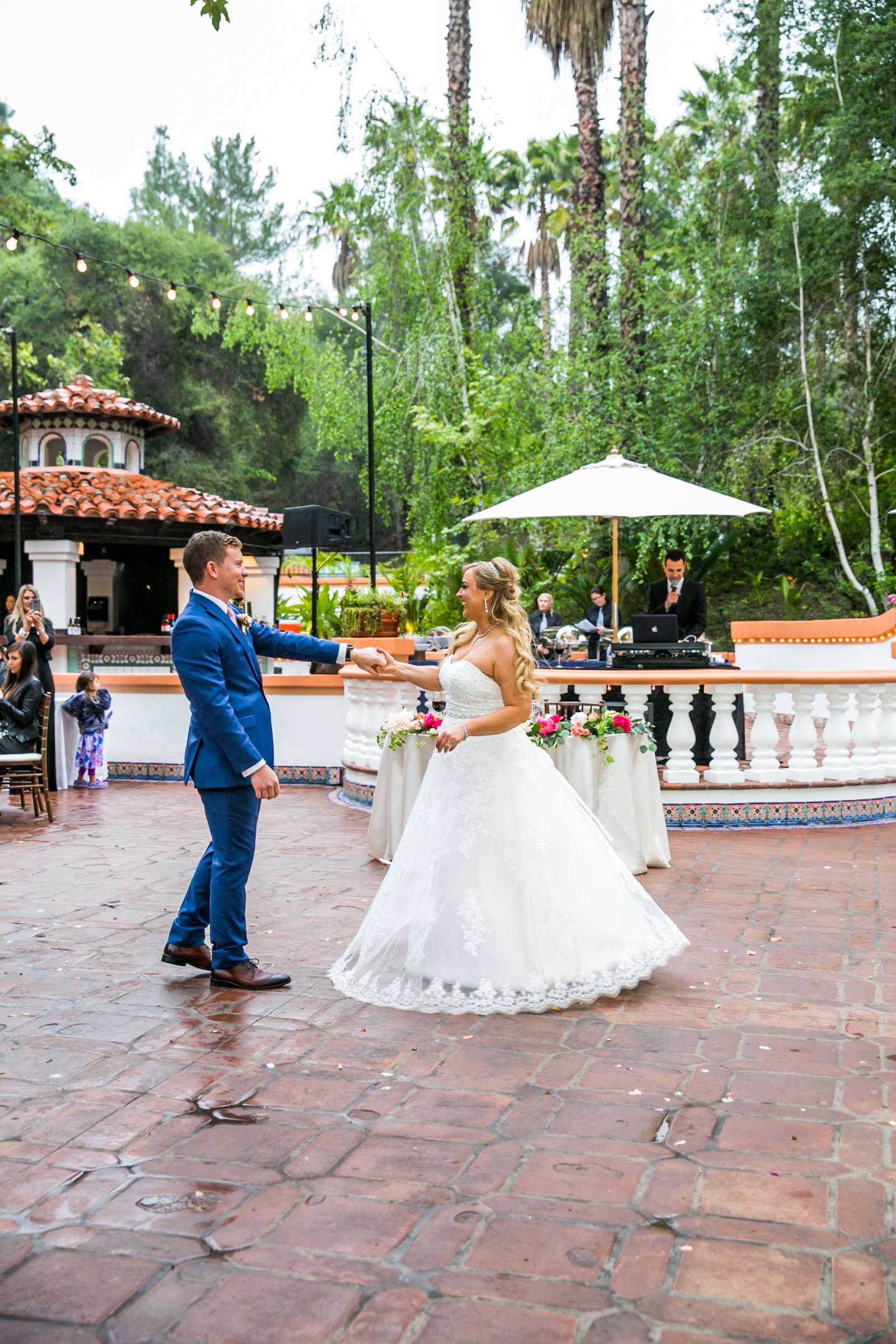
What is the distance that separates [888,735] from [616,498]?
3009 millimetres

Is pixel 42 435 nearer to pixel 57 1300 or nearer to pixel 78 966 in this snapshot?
pixel 78 966

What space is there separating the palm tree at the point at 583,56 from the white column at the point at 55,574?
1049cm

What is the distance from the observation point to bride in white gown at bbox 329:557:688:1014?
4.91 m

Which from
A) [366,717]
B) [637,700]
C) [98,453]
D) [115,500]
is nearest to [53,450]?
[98,453]

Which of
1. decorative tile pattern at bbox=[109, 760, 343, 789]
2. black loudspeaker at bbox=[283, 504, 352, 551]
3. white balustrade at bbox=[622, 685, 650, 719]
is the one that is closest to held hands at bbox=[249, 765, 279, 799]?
white balustrade at bbox=[622, 685, 650, 719]

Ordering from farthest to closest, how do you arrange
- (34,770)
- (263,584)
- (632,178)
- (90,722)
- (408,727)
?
(263,584), (632,178), (90,722), (34,770), (408,727)

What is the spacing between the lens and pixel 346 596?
50.4 feet

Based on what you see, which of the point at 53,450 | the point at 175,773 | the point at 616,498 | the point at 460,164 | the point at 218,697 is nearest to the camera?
the point at 218,697

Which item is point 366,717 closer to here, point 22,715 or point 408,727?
point 22,715

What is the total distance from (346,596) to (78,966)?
10.2 metres

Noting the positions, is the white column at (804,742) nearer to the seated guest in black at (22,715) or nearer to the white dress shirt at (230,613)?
the white dress shirt at (230,613)

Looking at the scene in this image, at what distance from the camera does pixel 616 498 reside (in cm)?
1046

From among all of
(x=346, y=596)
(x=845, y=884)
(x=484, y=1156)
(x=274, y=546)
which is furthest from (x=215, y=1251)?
(x=274, y=546)

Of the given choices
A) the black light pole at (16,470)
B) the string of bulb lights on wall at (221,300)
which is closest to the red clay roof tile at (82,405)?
the string of bulb lights on wall at (221,300)
